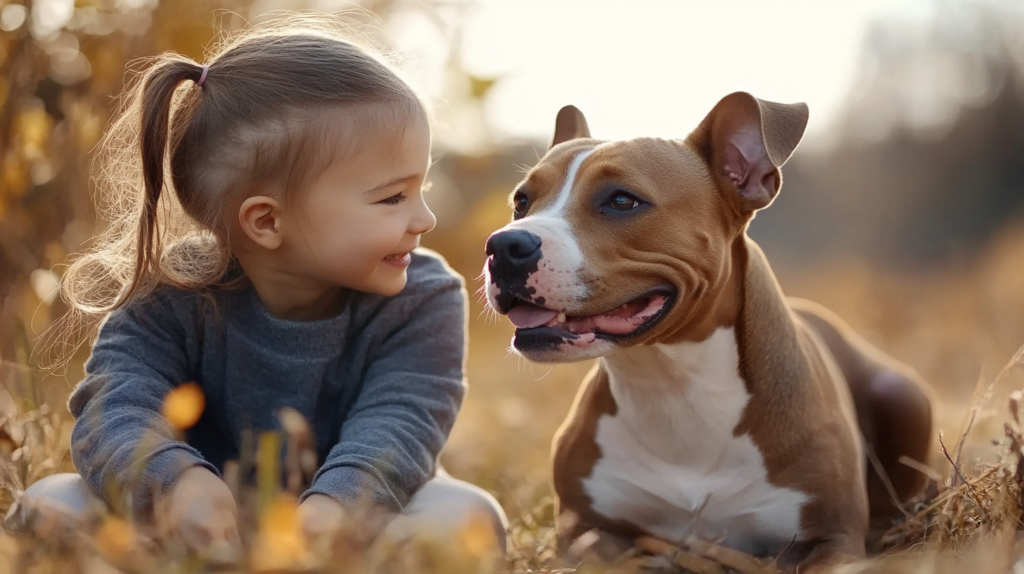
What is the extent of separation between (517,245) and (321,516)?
0.88 meters

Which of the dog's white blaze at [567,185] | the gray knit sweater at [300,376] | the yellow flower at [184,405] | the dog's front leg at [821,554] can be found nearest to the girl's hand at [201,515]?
the gray knit sweater at [300,376]

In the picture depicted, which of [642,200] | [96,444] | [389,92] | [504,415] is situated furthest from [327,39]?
[504,415]

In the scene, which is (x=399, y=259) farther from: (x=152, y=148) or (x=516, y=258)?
(x=152, y=148)

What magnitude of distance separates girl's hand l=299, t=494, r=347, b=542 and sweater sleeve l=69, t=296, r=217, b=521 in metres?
0.35

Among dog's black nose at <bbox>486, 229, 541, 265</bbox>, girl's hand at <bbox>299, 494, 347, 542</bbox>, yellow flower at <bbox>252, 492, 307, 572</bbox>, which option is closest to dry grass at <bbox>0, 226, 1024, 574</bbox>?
yellow flower at <bbox>252, 492, 307, 572</bbox>

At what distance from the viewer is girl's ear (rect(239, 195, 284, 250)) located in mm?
3012

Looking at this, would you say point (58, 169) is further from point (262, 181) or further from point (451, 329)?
point (451, 329)

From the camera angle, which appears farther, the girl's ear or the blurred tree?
the blurred tree

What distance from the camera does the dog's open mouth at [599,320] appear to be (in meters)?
2.87

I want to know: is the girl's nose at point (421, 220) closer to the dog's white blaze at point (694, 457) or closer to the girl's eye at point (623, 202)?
the girl's eye at point (623, 202)

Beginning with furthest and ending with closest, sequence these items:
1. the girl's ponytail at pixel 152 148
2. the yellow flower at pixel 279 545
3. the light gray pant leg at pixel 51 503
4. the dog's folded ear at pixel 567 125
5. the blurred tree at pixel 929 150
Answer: the blurred tree at pixel 929 150
the dog's folded ear at pixel 567 125
the girl's ponytail at pixel 152 148
the light gray pant leg at pixel 51 503
the yellow flower at pixel 279 545

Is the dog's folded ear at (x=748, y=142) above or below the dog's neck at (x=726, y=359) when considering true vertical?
above

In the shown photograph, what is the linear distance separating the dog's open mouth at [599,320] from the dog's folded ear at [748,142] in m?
0.46

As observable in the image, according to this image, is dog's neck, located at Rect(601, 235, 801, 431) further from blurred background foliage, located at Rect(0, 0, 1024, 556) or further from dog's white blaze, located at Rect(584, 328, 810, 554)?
blurred background foliage, located at Rect(0, 0, 1024, 556)
